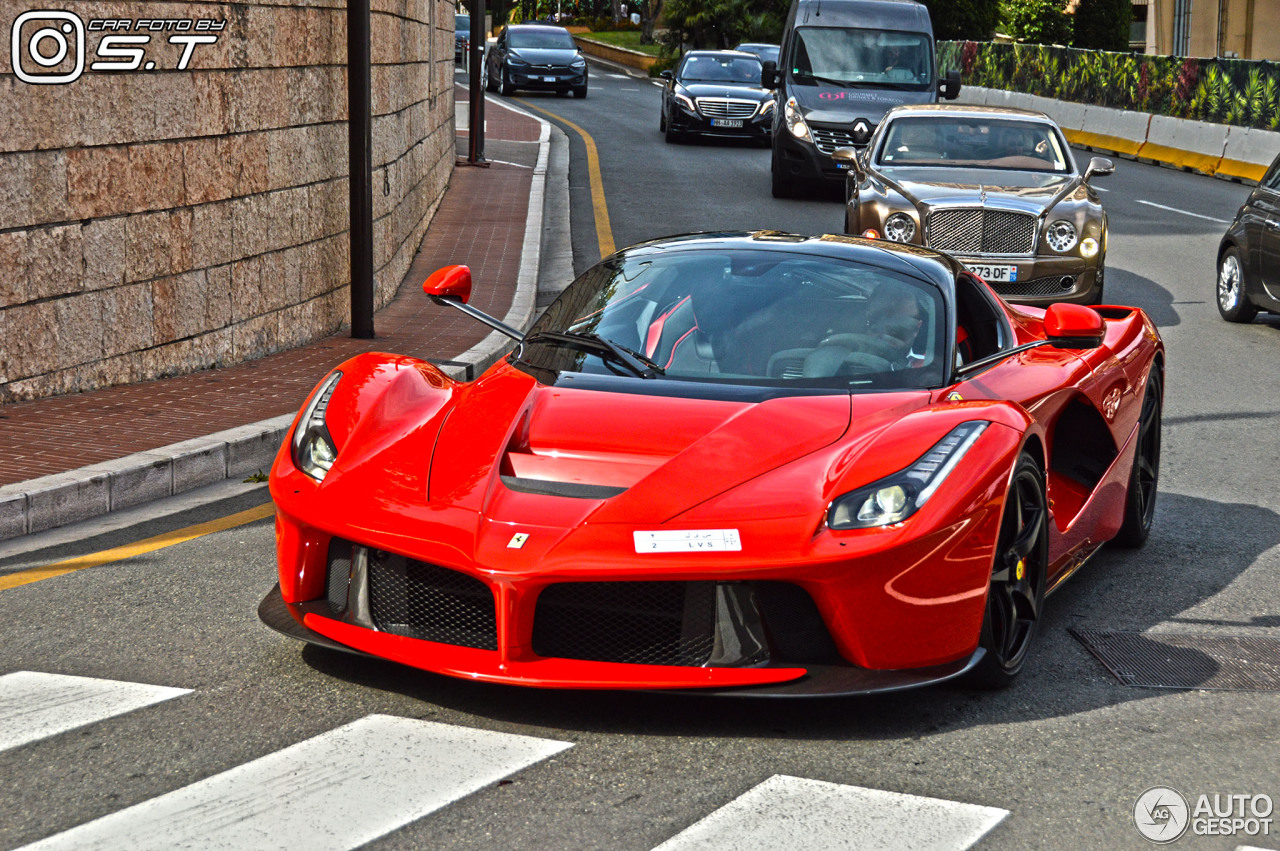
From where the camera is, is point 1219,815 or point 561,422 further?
point 561,422

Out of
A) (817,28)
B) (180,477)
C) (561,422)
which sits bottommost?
(180,477)

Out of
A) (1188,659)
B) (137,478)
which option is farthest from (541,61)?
(1188,659)

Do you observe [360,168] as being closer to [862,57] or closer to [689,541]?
[689,541]

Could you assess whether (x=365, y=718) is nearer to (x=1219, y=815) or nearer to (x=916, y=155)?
(x=1219, y=815)

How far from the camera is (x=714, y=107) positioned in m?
28.1

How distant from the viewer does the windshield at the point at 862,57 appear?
71.7ft

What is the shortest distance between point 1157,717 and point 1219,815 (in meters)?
0.68

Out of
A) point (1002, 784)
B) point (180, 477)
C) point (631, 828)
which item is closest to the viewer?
point (631, 828)

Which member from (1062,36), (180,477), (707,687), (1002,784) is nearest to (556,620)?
(707,687)

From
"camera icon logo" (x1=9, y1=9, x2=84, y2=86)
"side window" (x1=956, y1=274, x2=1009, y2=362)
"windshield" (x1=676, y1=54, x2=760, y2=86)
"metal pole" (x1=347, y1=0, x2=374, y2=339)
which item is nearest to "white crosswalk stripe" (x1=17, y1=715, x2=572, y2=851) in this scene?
"side window" (x1=956, y1=274, x2=1009, y2=362)

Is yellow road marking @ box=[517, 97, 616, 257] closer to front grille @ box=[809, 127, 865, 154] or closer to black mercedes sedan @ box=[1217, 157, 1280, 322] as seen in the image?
front grille @ box=[809, 127, 865, 154]

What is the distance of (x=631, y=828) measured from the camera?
3.64 meters

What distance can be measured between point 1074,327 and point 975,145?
884 cm

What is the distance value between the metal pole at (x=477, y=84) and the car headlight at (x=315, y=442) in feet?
60.6
